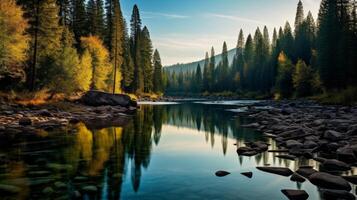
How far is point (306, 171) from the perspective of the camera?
9.49m

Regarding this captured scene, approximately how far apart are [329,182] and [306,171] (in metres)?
1.31

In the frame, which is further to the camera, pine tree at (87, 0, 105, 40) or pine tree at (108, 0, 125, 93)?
pine tree at (108, 0, 125, 93)

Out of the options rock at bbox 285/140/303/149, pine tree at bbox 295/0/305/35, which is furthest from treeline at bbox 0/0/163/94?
pine tree at bbox 295/0/305/35

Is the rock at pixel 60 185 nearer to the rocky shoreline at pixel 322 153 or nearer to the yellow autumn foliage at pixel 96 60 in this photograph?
the rocky shoreline at pixel 322 153

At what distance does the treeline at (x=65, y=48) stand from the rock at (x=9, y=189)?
17.8 metres

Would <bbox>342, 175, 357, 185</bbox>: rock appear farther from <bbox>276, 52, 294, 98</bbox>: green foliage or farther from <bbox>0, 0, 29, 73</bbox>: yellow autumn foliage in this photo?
<bbox>276, 52, 294, 98</bbox>: green foliage

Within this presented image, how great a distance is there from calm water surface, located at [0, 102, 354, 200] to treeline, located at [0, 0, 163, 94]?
13.2 metres

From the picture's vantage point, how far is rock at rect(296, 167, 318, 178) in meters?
9.31

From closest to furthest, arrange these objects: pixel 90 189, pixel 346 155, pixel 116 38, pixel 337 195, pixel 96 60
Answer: pixel 337 195 < pixel 90 189 < pixel 346 155 < pixel 96 60 < pixel 116 38

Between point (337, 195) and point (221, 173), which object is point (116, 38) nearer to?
point (221, 173)

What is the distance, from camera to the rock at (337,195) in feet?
23.8

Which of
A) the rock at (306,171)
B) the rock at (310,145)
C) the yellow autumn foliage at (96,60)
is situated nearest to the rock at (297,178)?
the rock at (306,171)

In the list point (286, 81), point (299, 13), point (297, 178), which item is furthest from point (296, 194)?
point (299, 13)

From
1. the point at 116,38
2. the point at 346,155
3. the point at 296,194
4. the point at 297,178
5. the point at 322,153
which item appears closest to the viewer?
the point at 296,194
